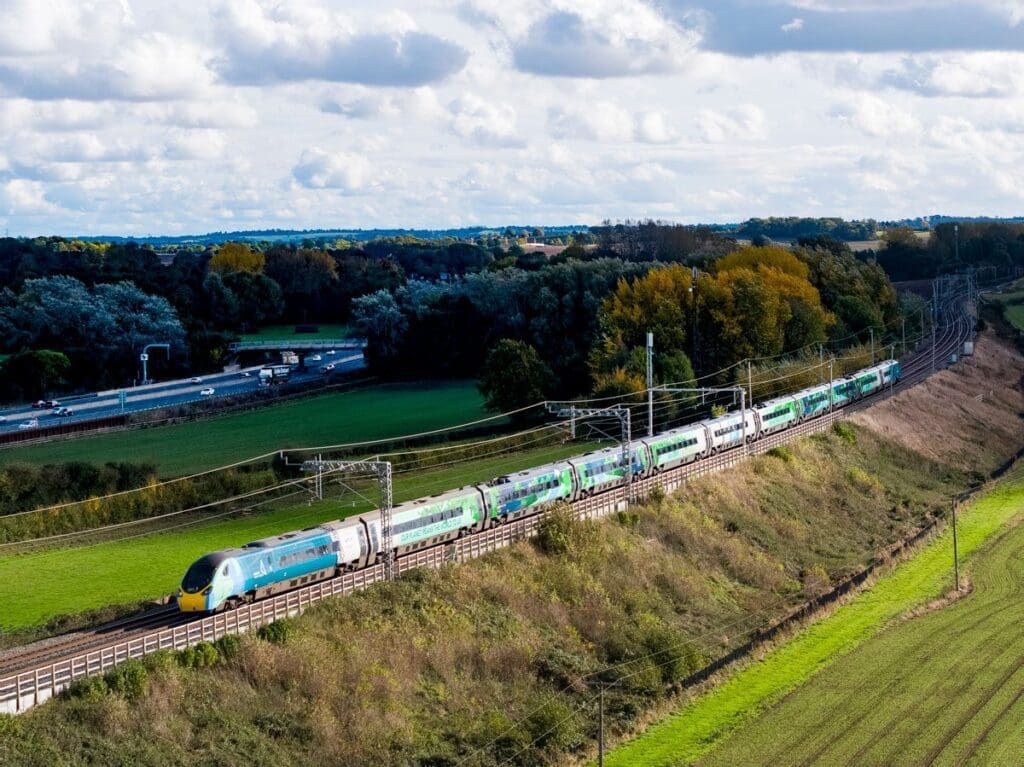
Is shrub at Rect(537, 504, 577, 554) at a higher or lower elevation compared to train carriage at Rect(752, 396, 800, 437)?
higher

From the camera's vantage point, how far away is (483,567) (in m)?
51.6

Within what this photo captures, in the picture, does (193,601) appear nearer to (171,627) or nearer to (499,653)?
(171,627)

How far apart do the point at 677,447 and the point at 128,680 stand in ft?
130

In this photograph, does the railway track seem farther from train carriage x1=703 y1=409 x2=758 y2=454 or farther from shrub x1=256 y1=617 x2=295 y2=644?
train carriage x1=703 y1=409 x2=758 y2=454

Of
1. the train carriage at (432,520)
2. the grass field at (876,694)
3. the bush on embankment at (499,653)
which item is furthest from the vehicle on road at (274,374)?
the grass field at (876,694)

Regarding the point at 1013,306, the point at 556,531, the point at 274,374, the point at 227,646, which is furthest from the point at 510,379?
the point at 1013,306

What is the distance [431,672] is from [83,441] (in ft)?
185

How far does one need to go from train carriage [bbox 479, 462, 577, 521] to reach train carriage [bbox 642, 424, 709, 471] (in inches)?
315

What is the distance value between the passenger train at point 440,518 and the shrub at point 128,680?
17.5ft

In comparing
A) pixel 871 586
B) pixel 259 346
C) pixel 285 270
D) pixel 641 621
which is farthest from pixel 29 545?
pixel 285 270

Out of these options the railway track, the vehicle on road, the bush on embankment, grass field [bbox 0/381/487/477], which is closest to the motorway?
the vehicle on road

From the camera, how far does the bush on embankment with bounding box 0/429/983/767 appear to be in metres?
36.5

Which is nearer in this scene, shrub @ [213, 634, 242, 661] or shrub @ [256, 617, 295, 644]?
shrub @ [213, 634, 242, 661]

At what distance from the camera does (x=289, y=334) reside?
5709 inches
